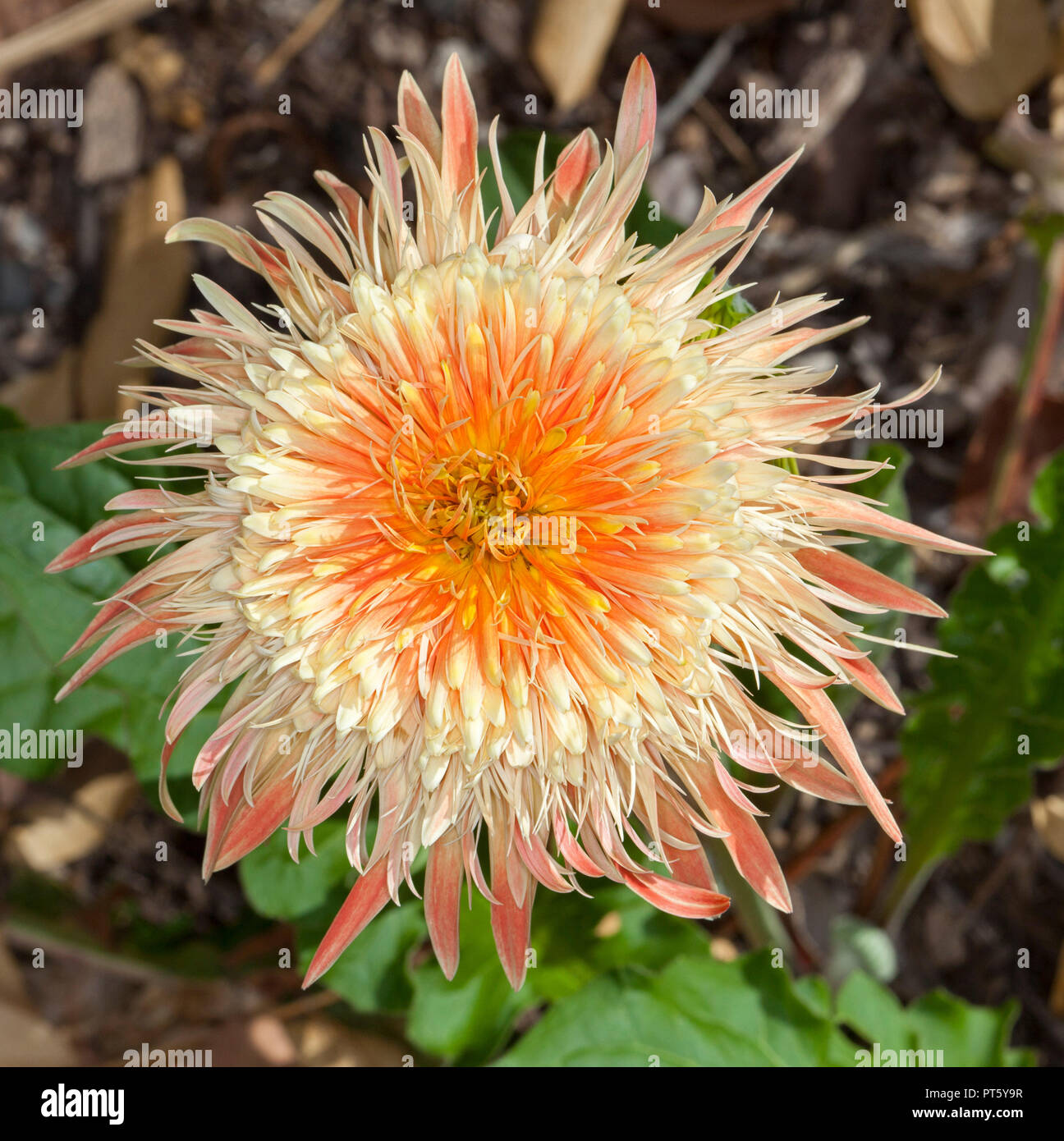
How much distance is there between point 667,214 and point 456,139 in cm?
100

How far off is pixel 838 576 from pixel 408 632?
22.6 inches

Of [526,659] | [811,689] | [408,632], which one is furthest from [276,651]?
[811,689]

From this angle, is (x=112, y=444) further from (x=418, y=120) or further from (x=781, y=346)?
(x=781, y=346)

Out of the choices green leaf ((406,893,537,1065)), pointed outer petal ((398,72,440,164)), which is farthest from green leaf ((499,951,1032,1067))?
pointed outer petal ((398,72,440,164))

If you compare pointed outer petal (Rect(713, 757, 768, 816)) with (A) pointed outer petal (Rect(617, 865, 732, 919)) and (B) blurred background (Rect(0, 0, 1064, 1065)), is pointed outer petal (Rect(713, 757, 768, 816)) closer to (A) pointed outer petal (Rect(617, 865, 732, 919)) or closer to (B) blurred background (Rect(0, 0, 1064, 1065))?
(A) pointed outer petal (Rect(617, 865, 732, 919))

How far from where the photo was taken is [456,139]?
123 centimetres

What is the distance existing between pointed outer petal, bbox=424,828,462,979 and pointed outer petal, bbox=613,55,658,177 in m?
0.93

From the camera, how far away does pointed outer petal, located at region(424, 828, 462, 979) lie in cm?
133

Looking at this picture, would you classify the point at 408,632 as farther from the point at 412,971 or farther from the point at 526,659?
the point at 412,971

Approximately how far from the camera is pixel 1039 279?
7.63 feet
